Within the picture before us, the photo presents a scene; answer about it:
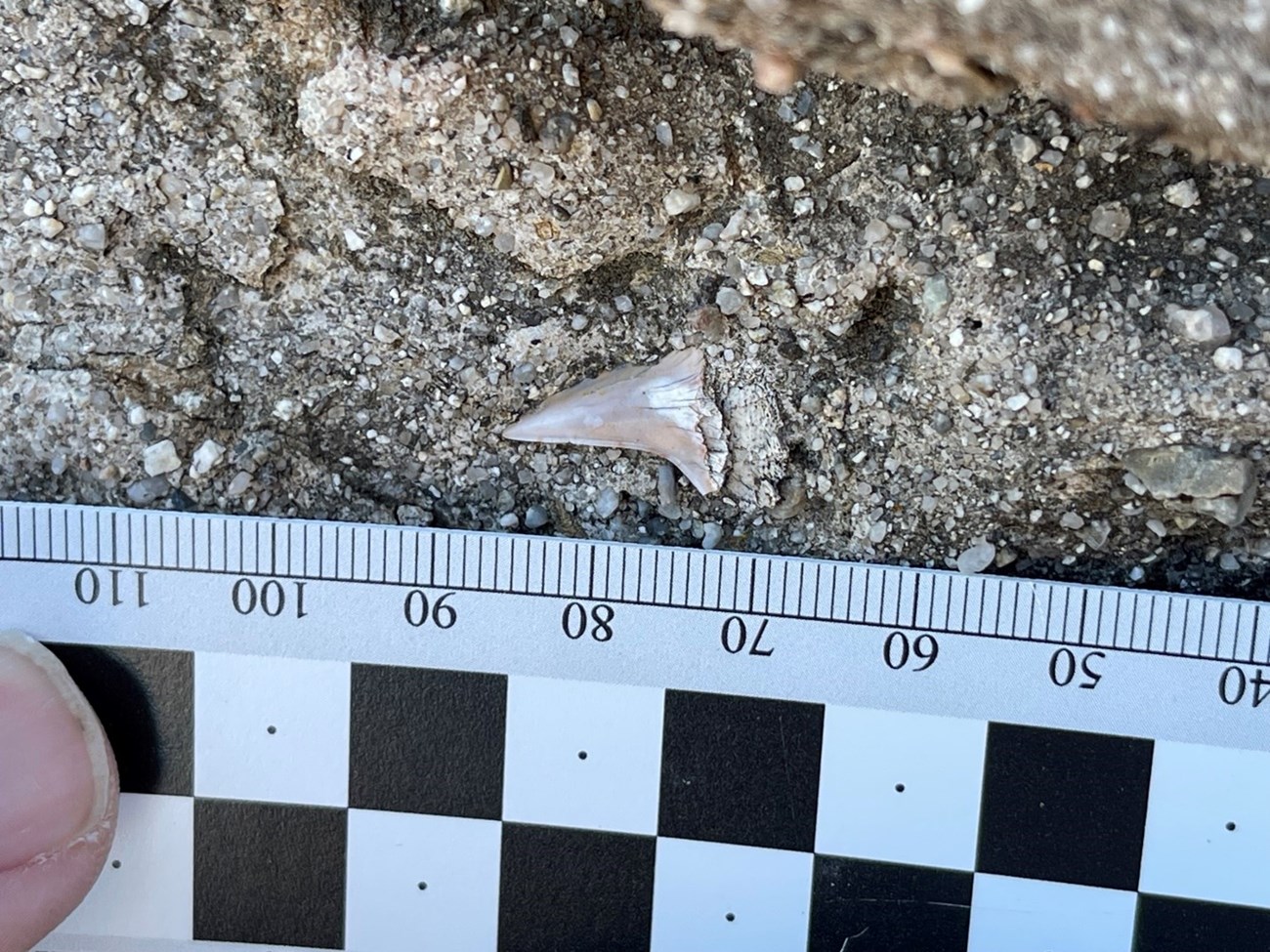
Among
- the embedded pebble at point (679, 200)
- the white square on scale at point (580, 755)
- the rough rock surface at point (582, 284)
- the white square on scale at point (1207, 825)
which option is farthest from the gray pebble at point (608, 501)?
the white square on scale at point (1207, 825)

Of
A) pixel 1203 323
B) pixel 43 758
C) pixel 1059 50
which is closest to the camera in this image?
pixel 1059 50

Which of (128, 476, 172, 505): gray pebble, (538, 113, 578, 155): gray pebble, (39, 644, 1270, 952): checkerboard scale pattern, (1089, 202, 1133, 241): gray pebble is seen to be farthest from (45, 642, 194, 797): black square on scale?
(1089, 202, 1133, 241): gray pebble

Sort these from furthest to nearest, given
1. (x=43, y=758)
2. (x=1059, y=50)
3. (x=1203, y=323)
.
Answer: (x=43, y=758), (x=1203, y=323), (x=1059, y=50)

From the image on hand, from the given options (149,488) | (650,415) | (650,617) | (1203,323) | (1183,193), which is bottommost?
(650,617)

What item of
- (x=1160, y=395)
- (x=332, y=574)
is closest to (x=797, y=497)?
(x=1160, y=395)

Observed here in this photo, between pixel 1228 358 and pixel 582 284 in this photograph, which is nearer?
pixel 1228 358

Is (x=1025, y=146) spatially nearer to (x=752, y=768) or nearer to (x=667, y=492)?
(x=667, y=492)

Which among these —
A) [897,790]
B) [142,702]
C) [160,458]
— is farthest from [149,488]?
[897,790]

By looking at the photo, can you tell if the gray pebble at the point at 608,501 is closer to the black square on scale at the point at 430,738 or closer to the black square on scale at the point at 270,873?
the black square on scale at the point at 430,738
